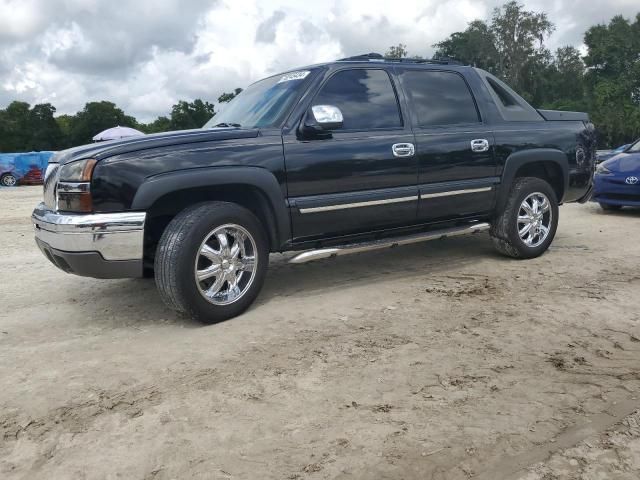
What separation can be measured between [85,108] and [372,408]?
69175mm

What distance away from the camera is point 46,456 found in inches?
93.7

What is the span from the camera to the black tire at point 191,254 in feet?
12.0

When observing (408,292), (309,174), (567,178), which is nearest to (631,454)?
(408,292)

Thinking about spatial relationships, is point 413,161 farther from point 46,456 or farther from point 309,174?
point 46,456

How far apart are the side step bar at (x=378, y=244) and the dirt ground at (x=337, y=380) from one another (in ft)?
Answer: 1.24

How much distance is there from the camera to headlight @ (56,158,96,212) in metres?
3.55

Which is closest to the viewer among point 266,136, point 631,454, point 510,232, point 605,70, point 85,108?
point 631,454

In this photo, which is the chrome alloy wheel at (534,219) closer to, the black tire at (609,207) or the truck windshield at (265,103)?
the truck windshield at (265,103)

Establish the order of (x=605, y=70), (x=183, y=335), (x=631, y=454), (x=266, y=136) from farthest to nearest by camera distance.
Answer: (x=605, y=70), (x=266, y=136), (x=183, y=335), (x=631, y=454)

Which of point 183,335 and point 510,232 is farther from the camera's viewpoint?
point 510,232

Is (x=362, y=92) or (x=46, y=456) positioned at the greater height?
(x=362, y=92)

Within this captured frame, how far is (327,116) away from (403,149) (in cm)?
86

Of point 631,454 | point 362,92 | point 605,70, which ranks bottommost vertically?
point 631,454

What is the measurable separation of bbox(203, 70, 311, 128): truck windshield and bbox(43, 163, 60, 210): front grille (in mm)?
1330
